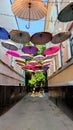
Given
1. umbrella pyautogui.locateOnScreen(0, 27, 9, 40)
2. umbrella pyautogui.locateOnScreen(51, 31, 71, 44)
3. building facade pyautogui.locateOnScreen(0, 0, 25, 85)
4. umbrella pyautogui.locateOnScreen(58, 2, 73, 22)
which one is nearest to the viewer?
umbrella pyautogui.locateOnScreen(58, 2, 73, 22)

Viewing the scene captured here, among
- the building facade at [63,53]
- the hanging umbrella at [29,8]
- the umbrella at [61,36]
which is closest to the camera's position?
the hanging umbrella at [29,8]

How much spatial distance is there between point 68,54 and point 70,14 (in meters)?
4.22

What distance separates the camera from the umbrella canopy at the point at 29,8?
7.85 metres

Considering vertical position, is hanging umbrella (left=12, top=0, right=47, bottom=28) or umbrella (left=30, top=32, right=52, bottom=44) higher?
hanging umbrella (left=12, top=0, right=47, bottom=28)

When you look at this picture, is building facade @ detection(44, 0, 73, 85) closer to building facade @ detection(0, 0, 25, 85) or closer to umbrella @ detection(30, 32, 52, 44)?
umbrella @ detection(30, 32, 52, 44)

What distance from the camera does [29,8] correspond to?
8109 mm

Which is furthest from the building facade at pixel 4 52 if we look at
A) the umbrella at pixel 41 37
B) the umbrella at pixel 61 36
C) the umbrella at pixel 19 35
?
the umbrella at pixel 61 36

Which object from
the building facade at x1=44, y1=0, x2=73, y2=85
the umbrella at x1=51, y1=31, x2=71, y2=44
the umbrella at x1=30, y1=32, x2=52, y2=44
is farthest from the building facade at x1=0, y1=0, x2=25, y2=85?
the umbrella at x1=51, y1=31, x2=71, y2=44

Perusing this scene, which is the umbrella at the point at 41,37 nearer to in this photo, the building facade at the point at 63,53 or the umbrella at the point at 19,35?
the umbrella at the point at 19,35

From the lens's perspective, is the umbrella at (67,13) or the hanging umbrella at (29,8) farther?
the hanging umbrella at (29,8)

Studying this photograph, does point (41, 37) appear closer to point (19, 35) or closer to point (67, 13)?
point (19, 35)

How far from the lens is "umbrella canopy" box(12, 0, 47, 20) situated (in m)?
7.85

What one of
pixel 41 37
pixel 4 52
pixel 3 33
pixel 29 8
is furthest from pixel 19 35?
pixel 4 52

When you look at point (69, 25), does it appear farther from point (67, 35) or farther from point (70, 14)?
point (70, 14)
